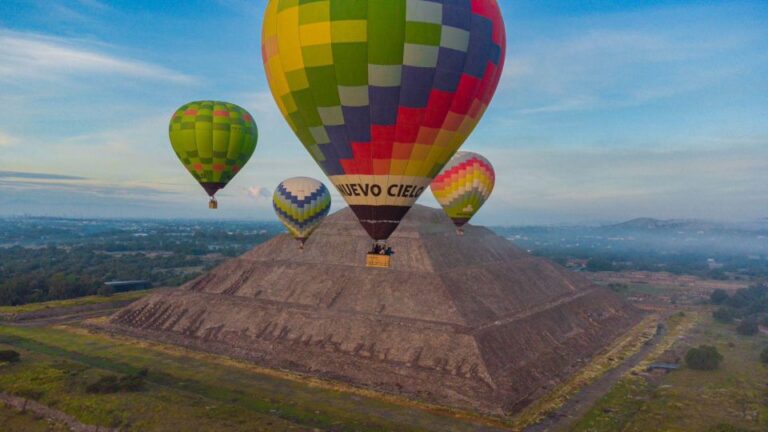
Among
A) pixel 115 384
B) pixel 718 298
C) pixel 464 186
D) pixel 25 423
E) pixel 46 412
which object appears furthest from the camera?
pixel 718 298

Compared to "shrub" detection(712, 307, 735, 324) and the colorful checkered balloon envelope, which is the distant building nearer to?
the colorful checkered balloon envelope

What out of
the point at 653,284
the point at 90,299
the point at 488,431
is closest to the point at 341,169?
the point at 488,431

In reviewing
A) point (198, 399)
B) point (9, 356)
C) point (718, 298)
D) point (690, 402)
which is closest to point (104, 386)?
point (198, 399)

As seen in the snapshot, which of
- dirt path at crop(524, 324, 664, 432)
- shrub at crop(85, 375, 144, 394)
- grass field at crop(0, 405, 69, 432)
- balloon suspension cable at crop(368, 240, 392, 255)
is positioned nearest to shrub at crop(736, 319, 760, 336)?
dirt path at crop(524, 324, 664, 432)

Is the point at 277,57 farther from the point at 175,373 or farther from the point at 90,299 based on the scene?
the point at 90,299

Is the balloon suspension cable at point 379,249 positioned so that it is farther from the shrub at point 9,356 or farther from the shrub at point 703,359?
the shrub at point 9,356

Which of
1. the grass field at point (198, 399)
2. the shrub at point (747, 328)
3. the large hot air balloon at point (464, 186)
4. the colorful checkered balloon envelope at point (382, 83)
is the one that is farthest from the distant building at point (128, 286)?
the shrub at point (747, 328)

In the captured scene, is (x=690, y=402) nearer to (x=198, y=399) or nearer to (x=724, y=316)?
(x=198, y=399)
